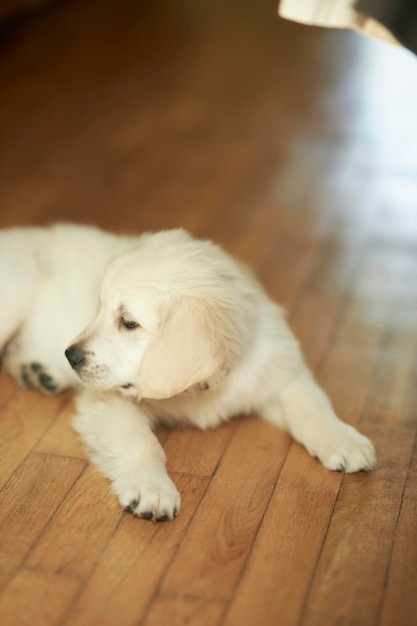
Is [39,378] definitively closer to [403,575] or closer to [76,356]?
[76,356]

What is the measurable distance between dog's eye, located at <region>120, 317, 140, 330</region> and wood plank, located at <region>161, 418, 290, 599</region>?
45cm

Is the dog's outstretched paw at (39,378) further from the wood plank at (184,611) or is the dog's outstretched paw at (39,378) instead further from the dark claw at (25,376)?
the wood plank at (184,611)

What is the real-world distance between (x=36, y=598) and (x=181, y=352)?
24.3 inches

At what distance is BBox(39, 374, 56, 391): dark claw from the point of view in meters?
2.67

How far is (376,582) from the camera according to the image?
192cm

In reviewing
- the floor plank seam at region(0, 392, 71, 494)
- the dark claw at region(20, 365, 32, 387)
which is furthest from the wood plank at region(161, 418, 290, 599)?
the dark claw at region(20, 365, 32, 387)

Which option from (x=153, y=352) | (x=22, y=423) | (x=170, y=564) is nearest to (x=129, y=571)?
(x=170, y=564)

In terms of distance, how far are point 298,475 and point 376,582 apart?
0.44 m

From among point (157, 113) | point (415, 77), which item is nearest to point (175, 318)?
point (157, 113)

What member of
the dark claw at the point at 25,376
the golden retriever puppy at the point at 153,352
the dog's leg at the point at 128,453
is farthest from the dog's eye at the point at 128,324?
the dark claw at the point at 25,376

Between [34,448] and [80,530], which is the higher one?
[80,530]

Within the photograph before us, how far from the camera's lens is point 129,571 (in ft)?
6.46

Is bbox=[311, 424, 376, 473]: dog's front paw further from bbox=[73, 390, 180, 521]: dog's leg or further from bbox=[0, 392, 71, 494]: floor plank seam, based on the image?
bbox=[0, 392, 71, 494]: floor plank seam

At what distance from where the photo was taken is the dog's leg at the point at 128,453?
6.90ft
